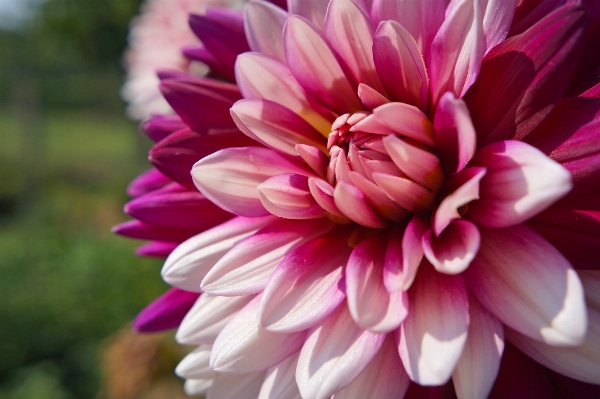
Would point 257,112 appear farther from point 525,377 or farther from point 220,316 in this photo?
point 525,377

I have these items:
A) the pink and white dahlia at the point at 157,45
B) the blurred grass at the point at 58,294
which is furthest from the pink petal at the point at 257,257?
the blurred grass at the point at 58,294

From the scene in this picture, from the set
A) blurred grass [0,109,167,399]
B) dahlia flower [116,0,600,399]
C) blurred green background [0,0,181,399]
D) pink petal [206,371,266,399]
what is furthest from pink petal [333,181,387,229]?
blurred grass [0,109,167,399]

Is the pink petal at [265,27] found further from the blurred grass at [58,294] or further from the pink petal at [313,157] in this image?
the blurred grass at [58,294]

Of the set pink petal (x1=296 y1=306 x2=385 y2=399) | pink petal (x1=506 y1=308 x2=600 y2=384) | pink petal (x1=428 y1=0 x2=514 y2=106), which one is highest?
pink petal (x1=428 y1=0 x2=514 y2=106)

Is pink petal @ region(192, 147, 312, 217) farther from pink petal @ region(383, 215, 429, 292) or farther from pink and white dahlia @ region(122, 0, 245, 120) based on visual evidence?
pink and white dahlia @ region(122, 0, 245, 120)

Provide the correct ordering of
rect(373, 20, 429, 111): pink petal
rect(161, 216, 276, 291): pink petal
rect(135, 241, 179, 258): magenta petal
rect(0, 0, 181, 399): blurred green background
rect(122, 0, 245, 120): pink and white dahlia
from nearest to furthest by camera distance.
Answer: rect(373, 20, 429, 111): pink petal, rect(161, 216, 276, 291): pink petal, rect(135, 241, 179, 258): magenta petal, rect(122, 0, 245, 120): pink and white dahlia, rect(0, 0, 181, 399): blurred green background

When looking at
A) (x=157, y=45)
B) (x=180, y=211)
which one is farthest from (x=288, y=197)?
(x=157, y=45)
